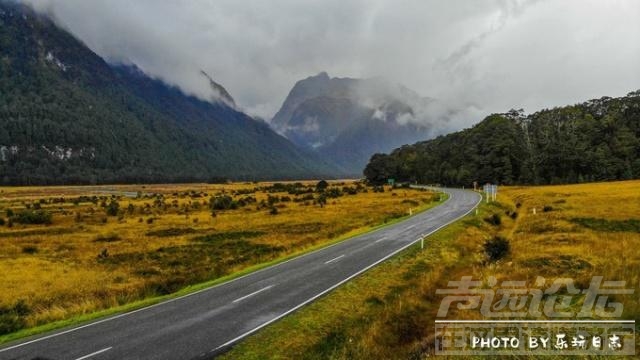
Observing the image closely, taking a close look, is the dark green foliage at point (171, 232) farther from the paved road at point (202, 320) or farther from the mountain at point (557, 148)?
the mountain at point (557, 148)

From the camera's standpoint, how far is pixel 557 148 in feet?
431

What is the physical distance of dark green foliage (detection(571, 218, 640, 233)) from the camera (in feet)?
119

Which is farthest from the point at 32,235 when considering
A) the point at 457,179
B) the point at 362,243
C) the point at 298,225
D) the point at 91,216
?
the point at 457,179

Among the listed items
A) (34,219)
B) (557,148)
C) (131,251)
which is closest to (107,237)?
(131,251)

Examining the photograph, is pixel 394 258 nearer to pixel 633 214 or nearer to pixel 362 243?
pixel 362 243

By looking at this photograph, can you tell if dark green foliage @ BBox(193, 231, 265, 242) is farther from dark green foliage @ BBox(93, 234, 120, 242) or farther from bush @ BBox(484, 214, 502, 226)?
bush @ BBox(484, 214, 502, 226)

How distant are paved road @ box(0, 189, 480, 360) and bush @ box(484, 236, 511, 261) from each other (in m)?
6.95

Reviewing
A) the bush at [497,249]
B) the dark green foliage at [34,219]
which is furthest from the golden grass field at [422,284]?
the dark green foliage at [34,219]

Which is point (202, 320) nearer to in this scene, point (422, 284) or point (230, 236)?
point (422, 284)

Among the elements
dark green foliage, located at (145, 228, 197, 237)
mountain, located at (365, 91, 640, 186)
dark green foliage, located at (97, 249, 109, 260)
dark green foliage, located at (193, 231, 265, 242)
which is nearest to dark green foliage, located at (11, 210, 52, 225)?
dark green foliage, located at (145, 228, 197, 237)

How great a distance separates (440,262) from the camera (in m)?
26.6

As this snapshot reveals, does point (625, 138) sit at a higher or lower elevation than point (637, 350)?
higher

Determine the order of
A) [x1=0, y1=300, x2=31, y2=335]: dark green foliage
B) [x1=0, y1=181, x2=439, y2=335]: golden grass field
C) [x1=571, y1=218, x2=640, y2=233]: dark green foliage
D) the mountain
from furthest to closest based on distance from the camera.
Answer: the mountain, [x1=571, y1=218, x2=640, y2=233]: dark green foliage, [x1=0, y1=181, x2=439, y2=335]: golden grass field, [x1=0, y1=300, x2=31, y2=335]: dark green foliage

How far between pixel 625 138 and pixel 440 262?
125m
